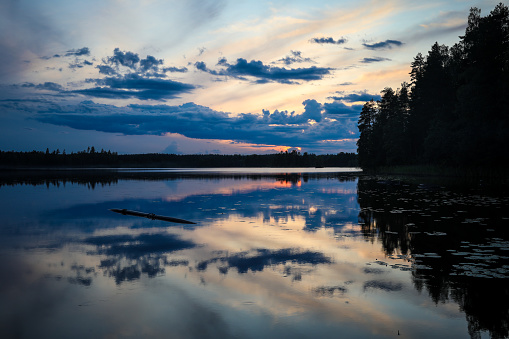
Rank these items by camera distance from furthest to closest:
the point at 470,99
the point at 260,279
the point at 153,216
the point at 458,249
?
the point at 470,99
the point at 153,216
the point at 458,249
the point at 260,279

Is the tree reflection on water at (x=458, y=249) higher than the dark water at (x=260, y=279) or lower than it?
higher

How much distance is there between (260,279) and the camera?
11789mm

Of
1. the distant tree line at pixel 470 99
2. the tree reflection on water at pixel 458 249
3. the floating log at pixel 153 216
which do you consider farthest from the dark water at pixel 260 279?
the distant tree line at pixel 470 99

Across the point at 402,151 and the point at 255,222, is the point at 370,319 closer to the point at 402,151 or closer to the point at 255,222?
the point at 255,222

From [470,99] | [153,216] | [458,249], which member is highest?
[470,99]

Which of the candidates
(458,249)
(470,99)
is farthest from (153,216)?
(470,99)

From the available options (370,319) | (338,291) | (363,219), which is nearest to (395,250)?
(338,291)

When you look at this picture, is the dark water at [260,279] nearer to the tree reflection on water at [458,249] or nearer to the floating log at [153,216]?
the tree reflection on water at [458,249]

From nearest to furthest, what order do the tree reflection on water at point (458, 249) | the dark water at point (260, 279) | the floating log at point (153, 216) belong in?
the dark water at point (260, 279) → the tree reflection on water at point (458, 249) → the floating log at point (153, 216)

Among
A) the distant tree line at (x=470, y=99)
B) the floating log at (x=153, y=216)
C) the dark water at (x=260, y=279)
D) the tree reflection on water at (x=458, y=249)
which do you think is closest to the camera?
the dark water at (x=260, y=279)

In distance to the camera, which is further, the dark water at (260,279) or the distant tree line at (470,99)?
the distant tree line at (470,99)

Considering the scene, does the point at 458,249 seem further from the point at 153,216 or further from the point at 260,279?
Result: the point at 153,216

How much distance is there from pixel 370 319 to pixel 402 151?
89743 millimetres

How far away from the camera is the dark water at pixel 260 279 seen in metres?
8.41
